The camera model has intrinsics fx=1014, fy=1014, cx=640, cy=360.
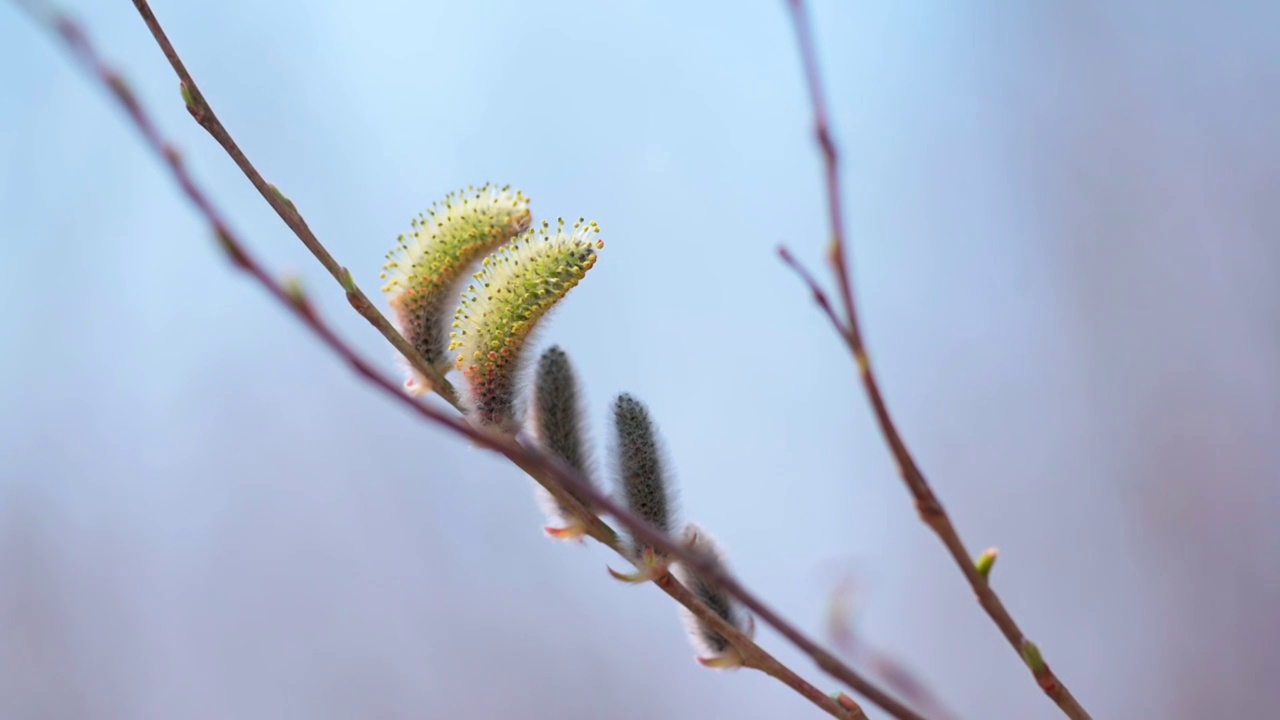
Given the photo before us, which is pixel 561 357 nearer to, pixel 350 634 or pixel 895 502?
pixel 350 634

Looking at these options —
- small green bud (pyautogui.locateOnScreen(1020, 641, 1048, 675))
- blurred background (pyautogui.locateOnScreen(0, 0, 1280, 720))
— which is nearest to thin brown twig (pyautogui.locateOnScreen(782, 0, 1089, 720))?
small green bud (pyautogui.locateOnScreen(1020, 641, 1048, 675))

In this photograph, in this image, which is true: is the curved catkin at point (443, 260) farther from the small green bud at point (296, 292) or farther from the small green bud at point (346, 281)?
the small green bud at point (296, 292)

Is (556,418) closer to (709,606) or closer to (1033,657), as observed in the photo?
(709,606)

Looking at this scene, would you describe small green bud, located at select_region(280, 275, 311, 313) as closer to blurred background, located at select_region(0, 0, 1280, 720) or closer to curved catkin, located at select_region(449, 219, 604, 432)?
curved catkin, located at select_region(449, 219, 604, 432)

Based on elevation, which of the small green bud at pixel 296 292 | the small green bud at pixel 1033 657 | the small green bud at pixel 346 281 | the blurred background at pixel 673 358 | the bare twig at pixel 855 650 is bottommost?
the small green bud at pixel 296 292

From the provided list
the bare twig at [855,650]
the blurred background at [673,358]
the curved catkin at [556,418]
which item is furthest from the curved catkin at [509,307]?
the blurred background at [673,358]

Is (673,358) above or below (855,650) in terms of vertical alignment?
above

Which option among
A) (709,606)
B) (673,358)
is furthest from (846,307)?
(673,358)
